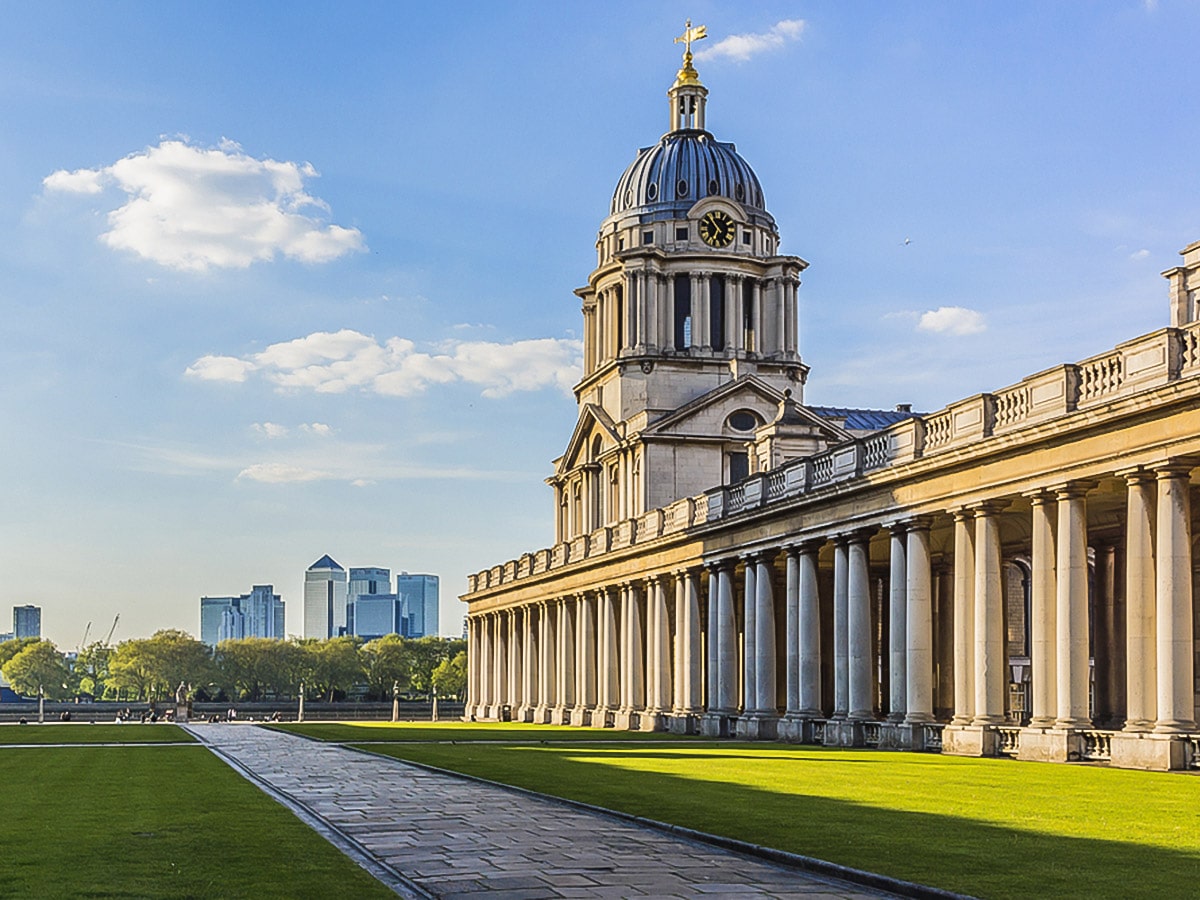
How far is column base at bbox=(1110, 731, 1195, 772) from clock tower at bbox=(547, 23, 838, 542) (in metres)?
64.1

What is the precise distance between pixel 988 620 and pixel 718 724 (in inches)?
980

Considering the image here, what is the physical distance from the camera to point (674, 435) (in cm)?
10519

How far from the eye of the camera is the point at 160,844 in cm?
2442

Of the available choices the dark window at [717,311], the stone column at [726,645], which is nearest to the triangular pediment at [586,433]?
the dark window at [717,311]

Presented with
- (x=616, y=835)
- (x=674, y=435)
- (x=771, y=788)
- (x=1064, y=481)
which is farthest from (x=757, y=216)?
(x=616, y=835)

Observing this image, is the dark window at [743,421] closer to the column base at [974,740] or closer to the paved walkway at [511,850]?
the column base at [974,740]

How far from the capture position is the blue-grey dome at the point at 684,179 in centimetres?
11831

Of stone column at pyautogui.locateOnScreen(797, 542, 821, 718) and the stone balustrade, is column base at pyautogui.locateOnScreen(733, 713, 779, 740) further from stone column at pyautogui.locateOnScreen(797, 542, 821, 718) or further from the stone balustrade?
the stone balustrade

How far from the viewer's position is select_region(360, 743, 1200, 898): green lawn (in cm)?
2003

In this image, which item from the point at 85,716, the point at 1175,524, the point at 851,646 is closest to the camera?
the point at 1175,524

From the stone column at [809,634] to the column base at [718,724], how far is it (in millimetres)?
7950

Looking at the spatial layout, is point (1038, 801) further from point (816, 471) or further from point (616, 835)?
point (816, 471)

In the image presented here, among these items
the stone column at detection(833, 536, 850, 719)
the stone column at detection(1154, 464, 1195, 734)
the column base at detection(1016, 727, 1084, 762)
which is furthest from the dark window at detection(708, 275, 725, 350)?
the stone column at detection(1154, 464, 1195, 734)

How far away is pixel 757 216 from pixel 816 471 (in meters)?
56.7
